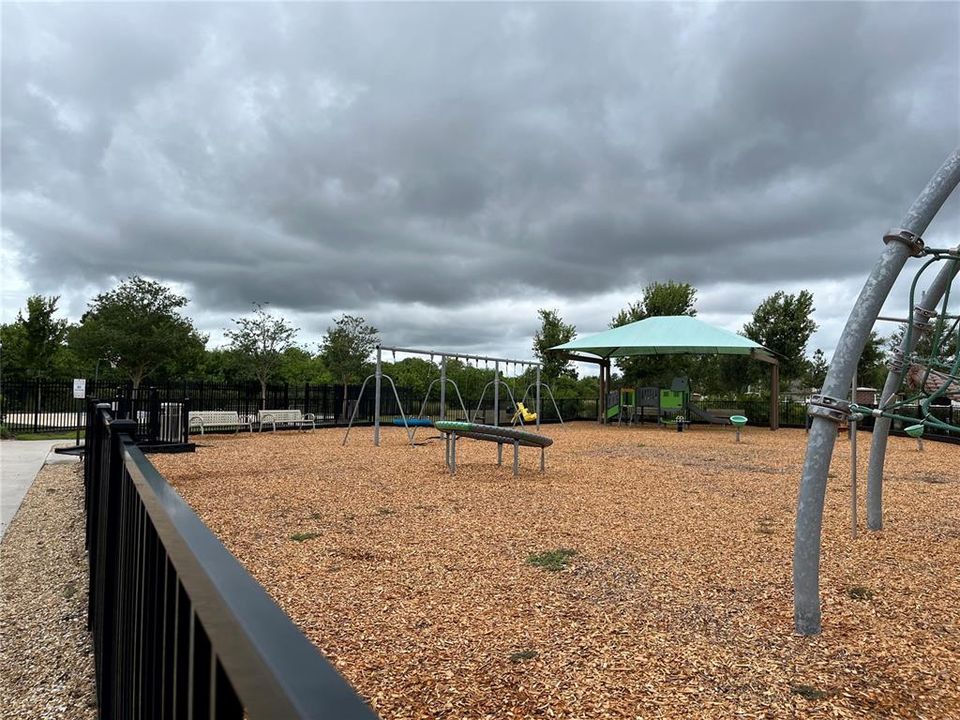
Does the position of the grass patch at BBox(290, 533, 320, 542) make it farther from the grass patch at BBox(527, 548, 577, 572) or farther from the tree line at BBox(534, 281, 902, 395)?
the tree line at BBox(534, 281, 902, 395)

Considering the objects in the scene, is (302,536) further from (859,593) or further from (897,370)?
(897,370)

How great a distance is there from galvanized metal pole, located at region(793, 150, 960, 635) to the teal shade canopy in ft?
59.7

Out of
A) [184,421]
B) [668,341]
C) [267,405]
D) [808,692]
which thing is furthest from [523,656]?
[267,405]

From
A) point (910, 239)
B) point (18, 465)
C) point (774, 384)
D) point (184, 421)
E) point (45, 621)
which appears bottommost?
point (45, 621)

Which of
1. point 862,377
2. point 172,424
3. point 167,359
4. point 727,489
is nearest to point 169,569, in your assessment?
point 727,489

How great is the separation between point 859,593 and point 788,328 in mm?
32427

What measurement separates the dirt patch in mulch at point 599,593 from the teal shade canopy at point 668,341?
13.3 m

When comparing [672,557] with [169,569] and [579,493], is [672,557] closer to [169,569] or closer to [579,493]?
[579,493]

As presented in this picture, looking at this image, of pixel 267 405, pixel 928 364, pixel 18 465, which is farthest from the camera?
pixel 267 405

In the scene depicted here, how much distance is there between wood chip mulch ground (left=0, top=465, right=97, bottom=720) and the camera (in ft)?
9.58

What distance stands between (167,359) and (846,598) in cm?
3123

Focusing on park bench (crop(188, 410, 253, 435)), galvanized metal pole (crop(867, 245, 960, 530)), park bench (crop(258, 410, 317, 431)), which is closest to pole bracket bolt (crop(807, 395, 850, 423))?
galvanized metal pole (crop(867, 245, 960, 530))

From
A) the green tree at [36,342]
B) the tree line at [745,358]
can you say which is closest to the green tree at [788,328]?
the tree line at [745,358]

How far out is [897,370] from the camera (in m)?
5.08
